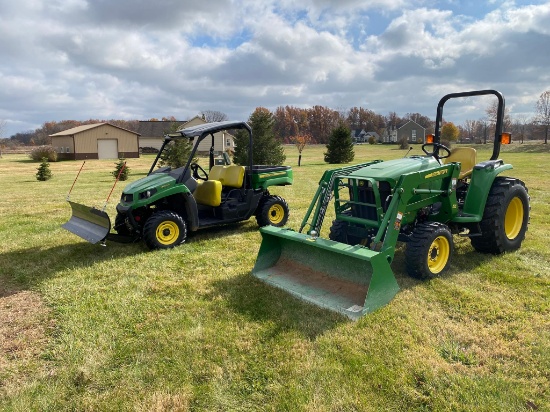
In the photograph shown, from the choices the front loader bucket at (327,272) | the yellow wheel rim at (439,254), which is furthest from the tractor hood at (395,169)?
the front loader bucket at (327,272)

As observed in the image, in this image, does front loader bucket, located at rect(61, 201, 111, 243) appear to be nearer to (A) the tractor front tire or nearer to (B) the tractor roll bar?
(A) the tractor front tire

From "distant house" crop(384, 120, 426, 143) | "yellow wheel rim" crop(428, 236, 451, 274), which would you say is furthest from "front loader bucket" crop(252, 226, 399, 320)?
"distant house" crop(384, 120, 426, 143)

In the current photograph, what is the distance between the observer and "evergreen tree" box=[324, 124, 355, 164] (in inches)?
1155

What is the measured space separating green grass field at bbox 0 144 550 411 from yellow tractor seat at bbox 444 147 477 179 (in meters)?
1.22

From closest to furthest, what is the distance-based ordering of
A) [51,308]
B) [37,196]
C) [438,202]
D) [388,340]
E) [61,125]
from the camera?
[388,340], [51,308], [438,202], [37,196], [61,125]

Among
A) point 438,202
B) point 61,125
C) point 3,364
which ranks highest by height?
point 61,125

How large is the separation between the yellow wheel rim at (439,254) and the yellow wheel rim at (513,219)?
174 centimetres

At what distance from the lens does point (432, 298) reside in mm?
4160

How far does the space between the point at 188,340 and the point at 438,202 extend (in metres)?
3.49

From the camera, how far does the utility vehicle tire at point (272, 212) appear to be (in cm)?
752

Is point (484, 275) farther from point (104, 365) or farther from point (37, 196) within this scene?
point (37, 196)

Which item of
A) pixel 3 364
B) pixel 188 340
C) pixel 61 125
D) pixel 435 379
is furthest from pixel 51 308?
pixel 61 125

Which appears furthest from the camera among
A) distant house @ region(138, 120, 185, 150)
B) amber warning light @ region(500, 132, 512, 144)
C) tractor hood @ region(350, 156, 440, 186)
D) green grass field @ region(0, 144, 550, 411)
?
distant house @ region(138, 120, 185, 150)

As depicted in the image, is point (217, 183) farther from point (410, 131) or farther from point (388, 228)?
point (410, 131)
